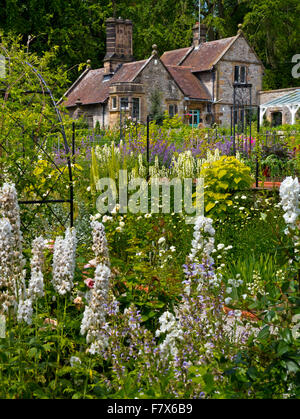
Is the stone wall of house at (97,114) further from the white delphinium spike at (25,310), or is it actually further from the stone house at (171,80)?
the white delphinium spike at (25,310)

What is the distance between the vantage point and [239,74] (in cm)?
3362

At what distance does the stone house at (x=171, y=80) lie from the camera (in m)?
29.2

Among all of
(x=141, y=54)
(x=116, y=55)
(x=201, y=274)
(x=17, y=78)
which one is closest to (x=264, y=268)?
(x=201, y=274)

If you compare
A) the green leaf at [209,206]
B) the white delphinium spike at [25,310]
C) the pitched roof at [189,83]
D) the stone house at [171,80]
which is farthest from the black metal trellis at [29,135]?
the pitched roof at [189,83]

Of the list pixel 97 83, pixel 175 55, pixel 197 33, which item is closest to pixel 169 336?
pixel 97 83

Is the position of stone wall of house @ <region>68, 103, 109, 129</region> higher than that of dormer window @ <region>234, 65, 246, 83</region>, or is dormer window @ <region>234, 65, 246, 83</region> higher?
dormer window @ <region>234, 65, 246, 83</region>

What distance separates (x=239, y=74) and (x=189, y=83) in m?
3.40

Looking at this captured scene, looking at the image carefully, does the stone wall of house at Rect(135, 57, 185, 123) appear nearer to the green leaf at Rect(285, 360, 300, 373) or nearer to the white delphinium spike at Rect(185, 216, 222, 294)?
the white delphinium spike at Rect(185, 216, 222, 294)

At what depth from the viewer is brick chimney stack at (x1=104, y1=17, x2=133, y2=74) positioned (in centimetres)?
2944

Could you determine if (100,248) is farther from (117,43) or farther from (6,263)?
(117,43)

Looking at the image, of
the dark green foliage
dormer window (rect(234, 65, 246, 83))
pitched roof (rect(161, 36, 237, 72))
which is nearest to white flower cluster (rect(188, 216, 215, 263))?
the dark green foliage

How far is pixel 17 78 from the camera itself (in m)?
5.73

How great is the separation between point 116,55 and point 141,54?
795 cm
